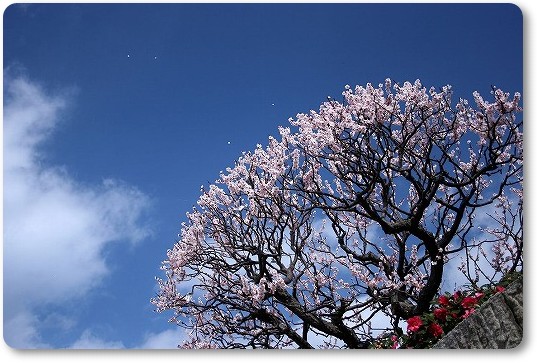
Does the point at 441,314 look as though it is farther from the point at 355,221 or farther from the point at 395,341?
the point at 355,221

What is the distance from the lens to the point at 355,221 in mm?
4473

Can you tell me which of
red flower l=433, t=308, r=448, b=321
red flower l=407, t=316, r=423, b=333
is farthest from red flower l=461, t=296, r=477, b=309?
red flower l=407, t=316, r=423, b=333

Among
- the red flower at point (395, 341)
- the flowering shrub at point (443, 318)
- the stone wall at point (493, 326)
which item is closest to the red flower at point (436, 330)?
the flowering shrub at point (443, 318)

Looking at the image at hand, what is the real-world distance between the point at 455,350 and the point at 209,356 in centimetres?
133

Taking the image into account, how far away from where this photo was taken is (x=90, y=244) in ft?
10.8

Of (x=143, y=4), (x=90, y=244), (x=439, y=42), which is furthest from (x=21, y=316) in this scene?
(x=439, y=42)

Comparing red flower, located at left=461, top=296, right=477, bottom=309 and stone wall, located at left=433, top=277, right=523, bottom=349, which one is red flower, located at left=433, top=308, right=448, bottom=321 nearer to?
red flower, located at left=461, top=296, right=477, bottom=309

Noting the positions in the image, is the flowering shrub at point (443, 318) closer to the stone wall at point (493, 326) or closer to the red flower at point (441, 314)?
the red flower at point (441, 314)

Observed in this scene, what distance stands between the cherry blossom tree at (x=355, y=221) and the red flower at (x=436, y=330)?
51 centimetres

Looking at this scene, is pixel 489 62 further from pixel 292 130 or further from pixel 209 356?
pixel 209 356

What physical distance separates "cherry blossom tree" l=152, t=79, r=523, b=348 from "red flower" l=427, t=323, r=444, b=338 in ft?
1.67

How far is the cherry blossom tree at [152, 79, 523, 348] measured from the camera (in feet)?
12.2

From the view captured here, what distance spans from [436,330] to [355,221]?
4.47 ft

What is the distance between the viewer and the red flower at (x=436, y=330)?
3236 mm
